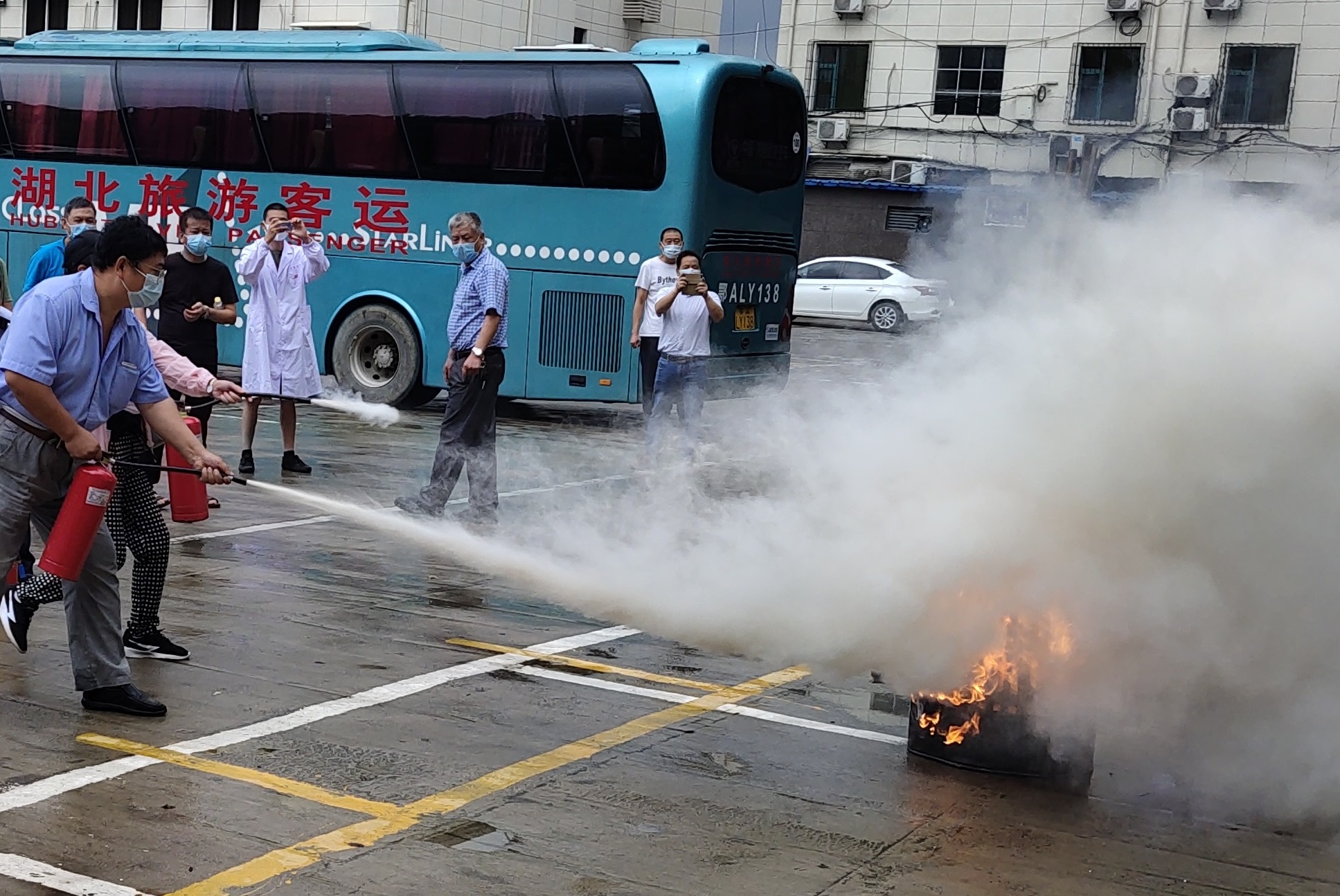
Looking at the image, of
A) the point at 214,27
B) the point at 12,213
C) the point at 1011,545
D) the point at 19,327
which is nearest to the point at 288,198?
the point at 12,213

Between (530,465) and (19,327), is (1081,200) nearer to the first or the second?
(19,327)

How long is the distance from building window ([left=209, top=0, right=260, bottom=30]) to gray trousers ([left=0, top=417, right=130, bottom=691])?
3002cm

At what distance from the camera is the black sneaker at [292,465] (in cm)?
1181

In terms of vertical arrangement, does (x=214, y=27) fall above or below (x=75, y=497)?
above

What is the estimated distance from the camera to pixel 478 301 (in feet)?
33.2

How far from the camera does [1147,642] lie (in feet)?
17.3

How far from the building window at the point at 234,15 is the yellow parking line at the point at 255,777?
30611 millimetres

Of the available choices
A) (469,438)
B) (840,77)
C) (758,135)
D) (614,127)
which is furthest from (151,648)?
(840,77)

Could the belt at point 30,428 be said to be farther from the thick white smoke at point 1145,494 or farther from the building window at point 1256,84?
the building window at point 1256,84

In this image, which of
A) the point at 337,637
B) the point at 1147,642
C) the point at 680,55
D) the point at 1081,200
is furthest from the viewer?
the point at 680,55

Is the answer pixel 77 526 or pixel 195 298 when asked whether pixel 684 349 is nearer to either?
pixel 195 298

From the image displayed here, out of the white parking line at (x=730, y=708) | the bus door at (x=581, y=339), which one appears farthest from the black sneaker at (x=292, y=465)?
the white parking line at (x=730, y=708)

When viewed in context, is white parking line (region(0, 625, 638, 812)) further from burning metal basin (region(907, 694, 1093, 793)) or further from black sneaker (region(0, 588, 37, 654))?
burning metal basin (region(907, 694, 1093, 793))

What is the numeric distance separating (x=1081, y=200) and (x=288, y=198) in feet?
41.3
